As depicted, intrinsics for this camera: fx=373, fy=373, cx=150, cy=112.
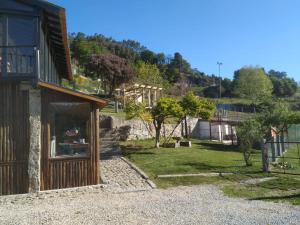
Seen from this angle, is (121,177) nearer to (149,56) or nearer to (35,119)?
(35,119)

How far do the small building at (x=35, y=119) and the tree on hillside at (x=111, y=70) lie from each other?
2618 cm

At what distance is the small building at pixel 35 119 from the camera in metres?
12.3

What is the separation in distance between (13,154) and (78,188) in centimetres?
246

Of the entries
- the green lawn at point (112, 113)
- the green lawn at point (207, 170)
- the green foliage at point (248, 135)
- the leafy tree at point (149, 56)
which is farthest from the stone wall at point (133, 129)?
the leafy tree at point (149, 56)

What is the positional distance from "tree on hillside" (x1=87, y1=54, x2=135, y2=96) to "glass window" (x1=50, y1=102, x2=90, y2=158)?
2675 centimetres

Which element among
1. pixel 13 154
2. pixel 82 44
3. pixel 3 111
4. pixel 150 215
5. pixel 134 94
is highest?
pixel 82 44

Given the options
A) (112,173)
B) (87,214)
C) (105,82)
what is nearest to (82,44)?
(105,82)

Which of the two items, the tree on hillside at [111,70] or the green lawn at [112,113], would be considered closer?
the green lawn at [112,113]

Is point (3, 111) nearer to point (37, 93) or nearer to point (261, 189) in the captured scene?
point (37, 93)

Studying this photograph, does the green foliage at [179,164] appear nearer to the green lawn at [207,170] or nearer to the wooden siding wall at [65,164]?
the green lawn at [207,170]

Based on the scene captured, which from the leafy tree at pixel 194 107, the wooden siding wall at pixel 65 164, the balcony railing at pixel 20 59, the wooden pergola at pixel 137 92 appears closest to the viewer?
the balcony railing at pixel 20 59

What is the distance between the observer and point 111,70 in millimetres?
40031

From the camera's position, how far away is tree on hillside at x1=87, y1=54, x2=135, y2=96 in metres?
40.0

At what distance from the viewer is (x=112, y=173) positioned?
1616 cm
